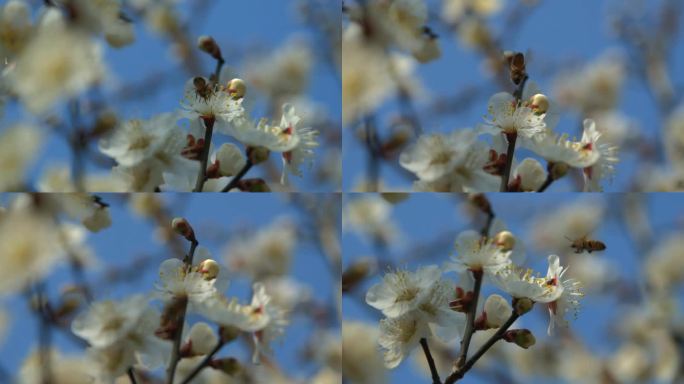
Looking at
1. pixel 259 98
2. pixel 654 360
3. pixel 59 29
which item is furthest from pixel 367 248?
pixel 654 360

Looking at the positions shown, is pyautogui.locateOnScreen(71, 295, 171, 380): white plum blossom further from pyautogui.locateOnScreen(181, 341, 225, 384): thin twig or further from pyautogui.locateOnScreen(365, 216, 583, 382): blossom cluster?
pyautogui.locateOnScreen(365, 216, 583, 382): blossom cluster

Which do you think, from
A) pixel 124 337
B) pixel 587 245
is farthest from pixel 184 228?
pixel 587 245

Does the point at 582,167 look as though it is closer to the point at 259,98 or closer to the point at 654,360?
the point at 259,98

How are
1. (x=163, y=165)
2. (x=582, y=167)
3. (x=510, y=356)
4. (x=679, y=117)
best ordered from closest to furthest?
(x=163, y=165) < (x=582, y=167) < (x=679, y=117) < (x=510, y=356)

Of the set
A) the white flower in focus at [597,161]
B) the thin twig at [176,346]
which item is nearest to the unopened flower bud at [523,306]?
the white flower in focus at [597,161]

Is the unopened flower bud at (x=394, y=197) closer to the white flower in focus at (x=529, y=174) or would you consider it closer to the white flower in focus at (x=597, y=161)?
the white flower in focus at (x=529, y=174)

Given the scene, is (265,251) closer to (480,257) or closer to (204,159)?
(204,159)

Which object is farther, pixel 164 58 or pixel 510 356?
pixel 510 356
